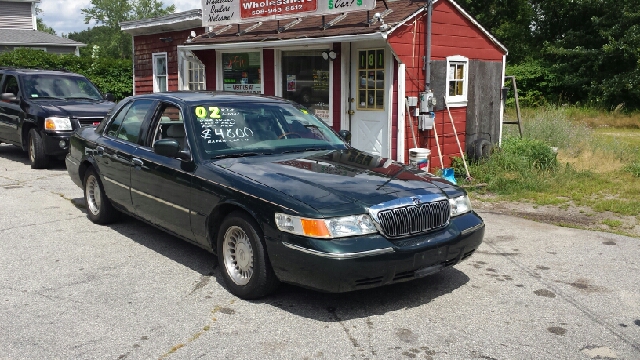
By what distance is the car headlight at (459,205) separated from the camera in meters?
4.86

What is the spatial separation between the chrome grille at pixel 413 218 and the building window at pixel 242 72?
29.8 ft

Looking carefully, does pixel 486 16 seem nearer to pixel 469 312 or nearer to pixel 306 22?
pixel 306 22

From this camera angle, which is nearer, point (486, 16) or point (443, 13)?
point (443, 13)

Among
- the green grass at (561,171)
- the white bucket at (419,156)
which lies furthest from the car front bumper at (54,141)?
the green grass at (561,171)

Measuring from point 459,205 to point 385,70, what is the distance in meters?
5.83

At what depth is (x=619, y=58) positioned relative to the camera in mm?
22984

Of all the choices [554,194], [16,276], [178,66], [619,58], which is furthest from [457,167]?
[619,58]

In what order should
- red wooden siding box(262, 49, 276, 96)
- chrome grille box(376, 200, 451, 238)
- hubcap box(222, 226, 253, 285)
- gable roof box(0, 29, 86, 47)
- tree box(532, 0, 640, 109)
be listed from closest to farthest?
1. chrome grille box(376, 200, 451, 238)
2. hubcap box(222, 226, 253, 285)
3. red wooden siding box(262, 49, 276, 96)
4. tree box(532, 0, 640, 109)
5. gable roof box(0, 29, 86, 47)

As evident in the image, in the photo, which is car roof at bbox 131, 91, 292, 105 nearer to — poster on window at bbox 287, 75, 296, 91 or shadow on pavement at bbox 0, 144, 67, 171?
shadow on pavement at bbox 0, 144, 67, 171

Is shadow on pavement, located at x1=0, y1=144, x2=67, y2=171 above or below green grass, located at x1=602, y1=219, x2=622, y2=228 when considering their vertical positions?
above

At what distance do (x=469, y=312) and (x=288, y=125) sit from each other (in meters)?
2.43

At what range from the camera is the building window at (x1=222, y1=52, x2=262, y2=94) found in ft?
44.0

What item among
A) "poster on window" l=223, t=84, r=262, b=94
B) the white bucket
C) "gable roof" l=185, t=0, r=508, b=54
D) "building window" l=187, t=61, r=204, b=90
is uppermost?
"gable roof" l=185, t=0, r=508, b=54

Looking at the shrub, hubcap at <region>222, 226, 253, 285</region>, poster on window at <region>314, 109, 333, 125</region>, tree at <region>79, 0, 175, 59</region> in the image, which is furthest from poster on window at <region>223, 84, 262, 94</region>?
tree at <region>79, 0, 175, 59</region>
